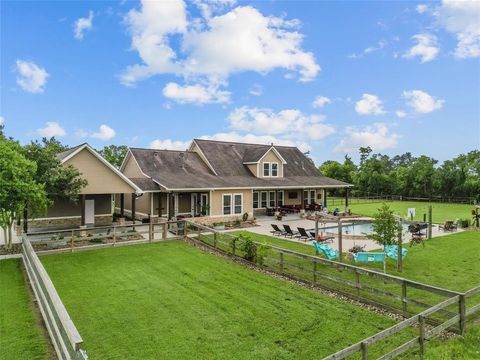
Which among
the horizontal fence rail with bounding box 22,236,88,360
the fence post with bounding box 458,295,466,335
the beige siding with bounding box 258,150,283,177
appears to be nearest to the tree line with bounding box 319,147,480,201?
the beige siding with bounding box 258,150,283,177

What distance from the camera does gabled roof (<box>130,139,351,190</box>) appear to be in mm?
24736

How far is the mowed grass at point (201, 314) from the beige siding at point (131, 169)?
13762 millimetres

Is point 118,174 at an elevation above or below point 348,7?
below

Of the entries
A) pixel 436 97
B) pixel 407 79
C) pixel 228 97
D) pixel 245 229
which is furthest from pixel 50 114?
pixel 436 97

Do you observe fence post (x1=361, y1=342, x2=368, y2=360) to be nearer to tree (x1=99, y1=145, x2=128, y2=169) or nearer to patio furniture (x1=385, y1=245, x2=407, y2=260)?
→ patio furniture (x1=385, y1=245, x2=407, y2=260)

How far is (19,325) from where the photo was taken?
295 inches

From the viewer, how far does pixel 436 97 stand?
27266 millimetres

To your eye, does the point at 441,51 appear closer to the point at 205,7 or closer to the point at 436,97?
the point at 436,97

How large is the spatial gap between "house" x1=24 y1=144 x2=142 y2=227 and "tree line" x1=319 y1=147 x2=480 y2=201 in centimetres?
4297

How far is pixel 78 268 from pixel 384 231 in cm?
1134

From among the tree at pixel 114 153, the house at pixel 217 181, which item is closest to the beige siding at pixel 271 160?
the house at pixel 217 181

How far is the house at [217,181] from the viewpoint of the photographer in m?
23.7

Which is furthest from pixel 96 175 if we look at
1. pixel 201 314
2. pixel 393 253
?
pixel 393 253

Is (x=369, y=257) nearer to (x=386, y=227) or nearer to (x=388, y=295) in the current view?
(x=386, y=227)
